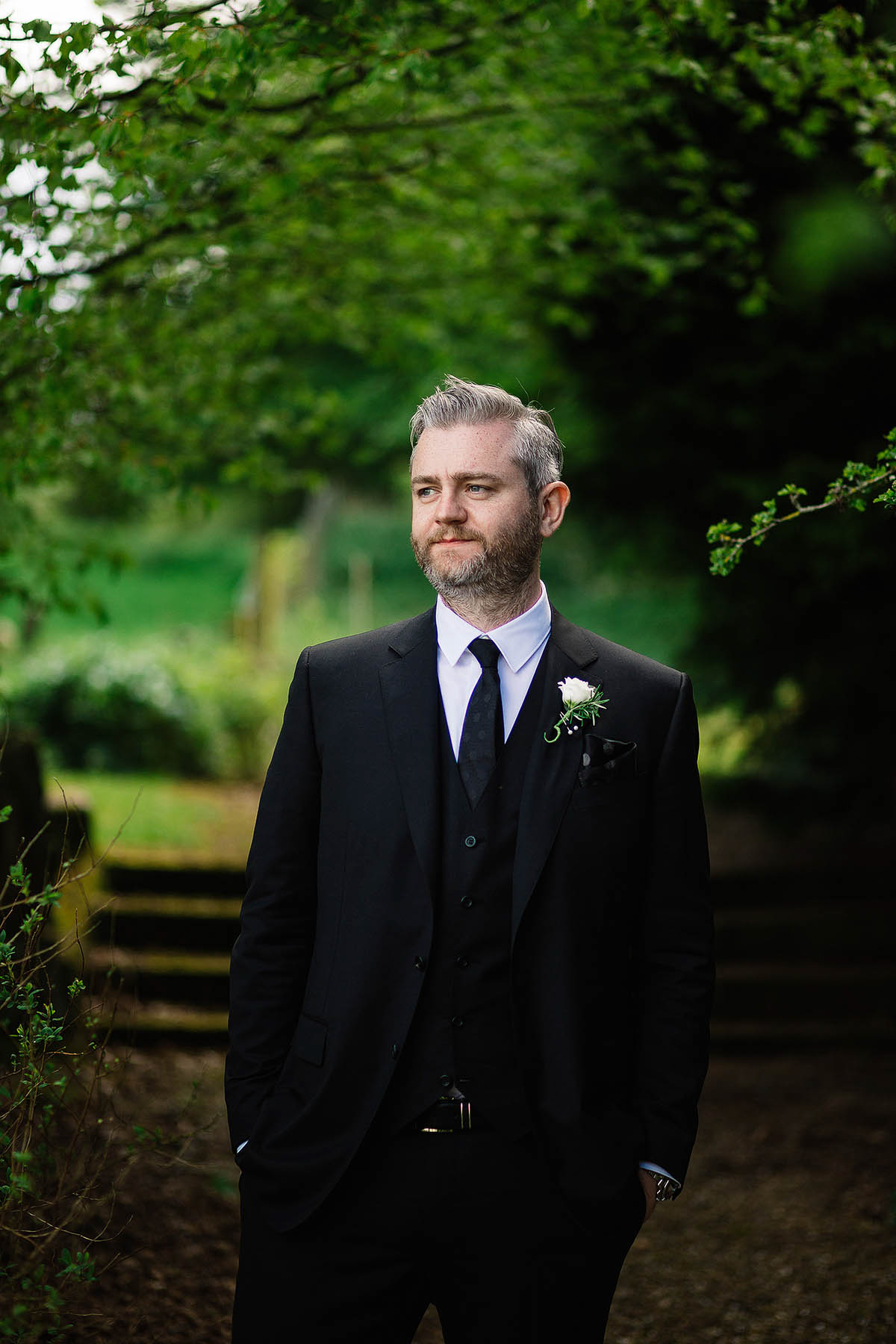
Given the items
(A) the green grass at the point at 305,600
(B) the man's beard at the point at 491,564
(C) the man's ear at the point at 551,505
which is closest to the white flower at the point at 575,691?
(B) the man's beard at the point at 491,564

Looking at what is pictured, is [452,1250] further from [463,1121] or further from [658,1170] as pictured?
[658,1170]

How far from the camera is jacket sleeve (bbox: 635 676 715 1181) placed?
2.29 m

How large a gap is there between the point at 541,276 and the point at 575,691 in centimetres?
406

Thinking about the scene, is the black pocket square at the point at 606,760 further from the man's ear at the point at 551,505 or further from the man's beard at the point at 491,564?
the man's ear at the point at 551,505

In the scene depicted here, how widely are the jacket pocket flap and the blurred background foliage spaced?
225cm

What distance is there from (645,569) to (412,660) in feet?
16.2

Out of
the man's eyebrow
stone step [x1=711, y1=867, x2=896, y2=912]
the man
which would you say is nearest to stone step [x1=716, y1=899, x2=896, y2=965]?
stone step [x1=711, y1=867, x2=896, y2=912]

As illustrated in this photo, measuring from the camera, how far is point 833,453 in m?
5.77

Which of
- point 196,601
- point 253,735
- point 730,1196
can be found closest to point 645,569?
point 730,1196

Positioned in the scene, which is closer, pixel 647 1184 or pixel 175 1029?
pixel 647 1184

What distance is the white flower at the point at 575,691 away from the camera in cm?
228

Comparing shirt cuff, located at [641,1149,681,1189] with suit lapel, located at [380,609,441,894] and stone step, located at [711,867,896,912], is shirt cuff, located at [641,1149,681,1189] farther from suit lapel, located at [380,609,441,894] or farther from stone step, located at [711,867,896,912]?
stone step, located at [711,867,896,912]

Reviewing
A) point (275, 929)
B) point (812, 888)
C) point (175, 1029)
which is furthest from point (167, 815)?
point (275, 929)

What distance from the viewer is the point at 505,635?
7.77 ft
